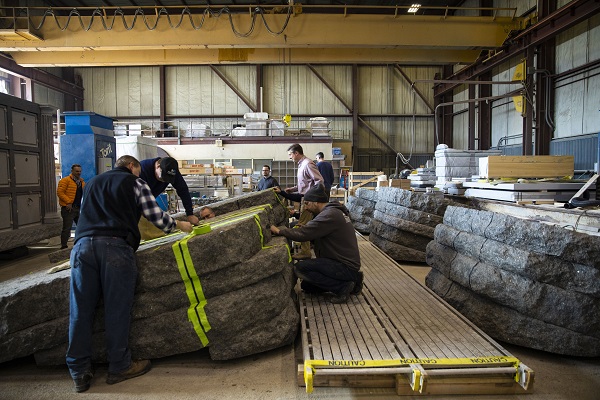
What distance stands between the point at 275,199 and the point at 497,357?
3.79 meters

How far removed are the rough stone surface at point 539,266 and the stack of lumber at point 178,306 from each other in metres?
2.21

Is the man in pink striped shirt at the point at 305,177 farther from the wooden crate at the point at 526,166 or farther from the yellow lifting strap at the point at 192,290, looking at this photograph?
the wooden crate at the point at 526,166

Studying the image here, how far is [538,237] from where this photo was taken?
11.5 ft

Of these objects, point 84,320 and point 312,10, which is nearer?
point 84,320

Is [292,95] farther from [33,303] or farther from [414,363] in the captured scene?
[414,363]

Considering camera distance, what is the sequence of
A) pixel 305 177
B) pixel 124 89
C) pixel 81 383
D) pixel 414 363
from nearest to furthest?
pixel 414 363 → pixel 81 383 → pixel 305 177 → pixel 124 89

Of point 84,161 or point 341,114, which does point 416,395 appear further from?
point 341,114

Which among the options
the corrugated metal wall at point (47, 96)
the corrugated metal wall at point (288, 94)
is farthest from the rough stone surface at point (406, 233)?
the corrugated metal wall at point (47, 96)

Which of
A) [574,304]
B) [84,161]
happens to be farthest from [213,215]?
[84,161]

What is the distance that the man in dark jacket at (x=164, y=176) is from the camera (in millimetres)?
4508

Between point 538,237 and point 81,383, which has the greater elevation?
point 538,237

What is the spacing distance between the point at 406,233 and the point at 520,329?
3.70 metres

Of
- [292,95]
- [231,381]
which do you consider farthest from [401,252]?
[292,95]

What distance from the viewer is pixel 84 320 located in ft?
9.91
